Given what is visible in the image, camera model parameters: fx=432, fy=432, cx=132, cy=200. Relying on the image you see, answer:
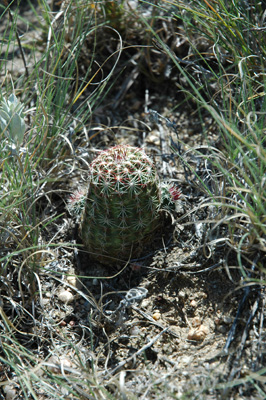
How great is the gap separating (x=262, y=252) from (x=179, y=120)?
1.19 metres

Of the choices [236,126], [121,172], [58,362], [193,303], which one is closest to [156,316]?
[193,303]

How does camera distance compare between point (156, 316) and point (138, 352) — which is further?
point (156, 316)

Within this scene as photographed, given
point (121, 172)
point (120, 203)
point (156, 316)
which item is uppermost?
point (121, 172)

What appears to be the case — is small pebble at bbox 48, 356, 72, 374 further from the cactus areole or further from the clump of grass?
the clump of grass

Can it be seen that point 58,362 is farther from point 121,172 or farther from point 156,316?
point 121,172

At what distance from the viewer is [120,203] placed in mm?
1868

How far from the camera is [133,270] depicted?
208cm

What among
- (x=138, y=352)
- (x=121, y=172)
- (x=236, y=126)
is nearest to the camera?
(x=138, y=352)

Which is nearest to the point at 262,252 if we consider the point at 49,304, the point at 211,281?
the point at 211,281

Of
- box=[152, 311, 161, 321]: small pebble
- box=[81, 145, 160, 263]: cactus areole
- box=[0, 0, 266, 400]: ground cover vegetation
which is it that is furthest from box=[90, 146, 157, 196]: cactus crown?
box=[152, 311, 161, 321]: small pebble

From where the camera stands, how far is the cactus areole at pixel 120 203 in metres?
1.86

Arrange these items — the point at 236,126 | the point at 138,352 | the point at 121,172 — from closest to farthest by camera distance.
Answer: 1. the point at 138,352
2. the point at 121,172
3. the point at 236,126

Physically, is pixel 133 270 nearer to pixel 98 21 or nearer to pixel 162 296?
pixel 162 296

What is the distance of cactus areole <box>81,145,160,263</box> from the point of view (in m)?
Answer: 1.86
